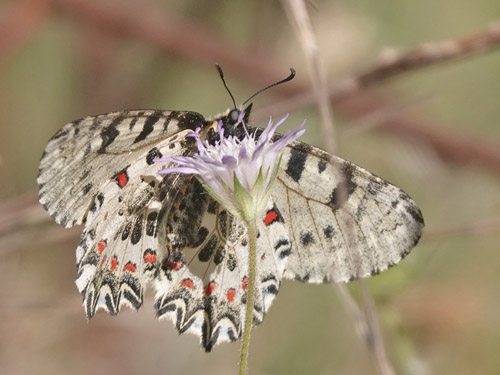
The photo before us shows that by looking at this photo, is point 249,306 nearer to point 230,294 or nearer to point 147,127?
point 230,294

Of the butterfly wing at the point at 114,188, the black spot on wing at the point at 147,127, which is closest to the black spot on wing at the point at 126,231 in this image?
the butterfly wing at the point at 114,188

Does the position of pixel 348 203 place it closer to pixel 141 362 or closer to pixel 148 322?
pixel 148 322

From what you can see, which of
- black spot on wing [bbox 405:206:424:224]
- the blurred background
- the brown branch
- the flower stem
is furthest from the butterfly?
the brown branch

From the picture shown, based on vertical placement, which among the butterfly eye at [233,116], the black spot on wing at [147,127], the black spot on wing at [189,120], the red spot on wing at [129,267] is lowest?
the red spot on wing at [129,267]

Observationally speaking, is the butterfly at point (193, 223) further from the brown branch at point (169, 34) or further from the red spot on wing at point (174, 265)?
the brown branch at point (169, 34)

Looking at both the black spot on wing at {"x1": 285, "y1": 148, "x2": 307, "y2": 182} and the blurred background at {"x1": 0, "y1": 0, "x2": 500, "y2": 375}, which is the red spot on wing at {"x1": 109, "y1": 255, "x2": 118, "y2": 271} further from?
the blurred background at {"x1": 0, "y1": 0, "x2": 500, "y2": 375}

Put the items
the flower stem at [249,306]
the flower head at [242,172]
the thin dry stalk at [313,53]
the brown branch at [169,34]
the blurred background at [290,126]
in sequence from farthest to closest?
the brown branch at [169,34]
the blurred background at [290,126]
the thin dry stalk at [313,53]
the flower head at [242,172]
the flower stem at [249,306]
